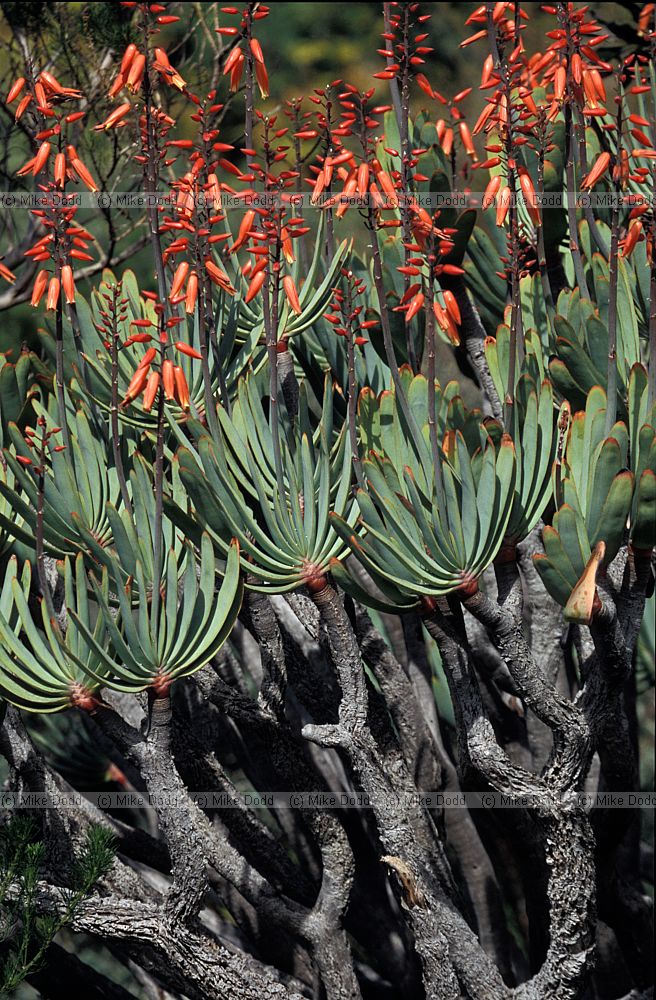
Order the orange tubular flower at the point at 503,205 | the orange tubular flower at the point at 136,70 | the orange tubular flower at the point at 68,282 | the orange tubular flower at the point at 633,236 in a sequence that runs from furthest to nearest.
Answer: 1. the orange tubular flower at the point at 633,236
2. the orange tubular flower at the point at 503,205
3. the orange tubular flower at the point at 68,282
4. the orange tubular flower at the point at 136,70

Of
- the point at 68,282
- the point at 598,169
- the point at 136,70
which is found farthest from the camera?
the point at 598,169

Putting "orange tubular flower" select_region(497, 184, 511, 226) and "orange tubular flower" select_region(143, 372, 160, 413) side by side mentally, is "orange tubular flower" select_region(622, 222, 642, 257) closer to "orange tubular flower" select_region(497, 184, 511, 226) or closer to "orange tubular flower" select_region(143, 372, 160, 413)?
"orange tubular flower" select_region(497, 184, 511, 226)

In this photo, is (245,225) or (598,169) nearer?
(245,225)

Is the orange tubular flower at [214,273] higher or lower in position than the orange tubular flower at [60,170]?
lower

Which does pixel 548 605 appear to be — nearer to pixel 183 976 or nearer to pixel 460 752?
pixel 460 752

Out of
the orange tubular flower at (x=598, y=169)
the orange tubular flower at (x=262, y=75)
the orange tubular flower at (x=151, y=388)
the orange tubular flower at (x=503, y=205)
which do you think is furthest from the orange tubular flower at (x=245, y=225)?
the orange tubular flower at (x=598, y=169)

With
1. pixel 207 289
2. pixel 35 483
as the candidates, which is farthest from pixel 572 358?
pixel 35 483

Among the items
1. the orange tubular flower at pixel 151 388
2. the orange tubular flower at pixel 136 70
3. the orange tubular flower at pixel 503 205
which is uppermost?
the orange tubular flower at pixel 136 70

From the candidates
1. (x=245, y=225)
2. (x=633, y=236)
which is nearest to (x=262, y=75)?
(x=245, y=225)

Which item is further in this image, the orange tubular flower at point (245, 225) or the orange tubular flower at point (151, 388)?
the orange tubular flower at point (245, 225)

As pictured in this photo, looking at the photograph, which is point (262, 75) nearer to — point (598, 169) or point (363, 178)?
point (363, 178)

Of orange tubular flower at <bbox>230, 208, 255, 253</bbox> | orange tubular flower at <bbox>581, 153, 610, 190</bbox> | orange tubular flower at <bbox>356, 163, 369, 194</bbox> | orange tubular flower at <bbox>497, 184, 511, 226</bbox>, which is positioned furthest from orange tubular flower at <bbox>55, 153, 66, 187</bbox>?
orange tubular flower at <bbox>581, 153, 610, 190</bbox>

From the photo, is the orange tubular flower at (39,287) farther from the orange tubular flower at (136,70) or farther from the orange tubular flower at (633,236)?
the orange tubular flower at (633,236)

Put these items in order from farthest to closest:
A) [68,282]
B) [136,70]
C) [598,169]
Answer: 1. [598,169]
2. [68,282]
3. [136,70]
